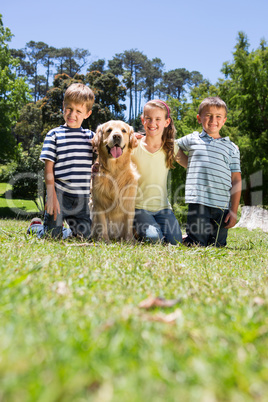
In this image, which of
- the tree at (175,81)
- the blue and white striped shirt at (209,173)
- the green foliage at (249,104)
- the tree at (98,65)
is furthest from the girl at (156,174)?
the tree at (175,81)

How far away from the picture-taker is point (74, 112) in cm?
474

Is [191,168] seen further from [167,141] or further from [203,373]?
[203,373]

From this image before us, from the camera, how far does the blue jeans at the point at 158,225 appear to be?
188 inches

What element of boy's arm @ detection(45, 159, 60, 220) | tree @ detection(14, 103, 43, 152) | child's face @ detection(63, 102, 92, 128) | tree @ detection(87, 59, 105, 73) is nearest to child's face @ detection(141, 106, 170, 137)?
child's face @ detection(63, 102, 92, 128)

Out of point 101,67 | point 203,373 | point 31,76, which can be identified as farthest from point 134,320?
point 31,76

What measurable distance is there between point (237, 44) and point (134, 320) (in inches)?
917

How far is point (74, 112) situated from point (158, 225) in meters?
1.87

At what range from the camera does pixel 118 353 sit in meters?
1.02

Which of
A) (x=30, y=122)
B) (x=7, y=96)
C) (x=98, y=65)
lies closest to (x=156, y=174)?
(x=7, y=96)

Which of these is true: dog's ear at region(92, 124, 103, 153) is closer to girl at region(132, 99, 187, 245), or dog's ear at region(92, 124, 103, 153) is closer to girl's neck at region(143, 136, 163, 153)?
girl at region(132, 99, 187, 245)

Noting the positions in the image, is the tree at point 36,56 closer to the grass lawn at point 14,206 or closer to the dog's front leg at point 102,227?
the grass lawn at point 14,206

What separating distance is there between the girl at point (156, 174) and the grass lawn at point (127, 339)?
9.28 ft

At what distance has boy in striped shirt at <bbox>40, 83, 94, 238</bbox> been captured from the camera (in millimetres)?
4570

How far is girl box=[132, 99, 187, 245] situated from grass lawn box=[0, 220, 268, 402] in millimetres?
2828
